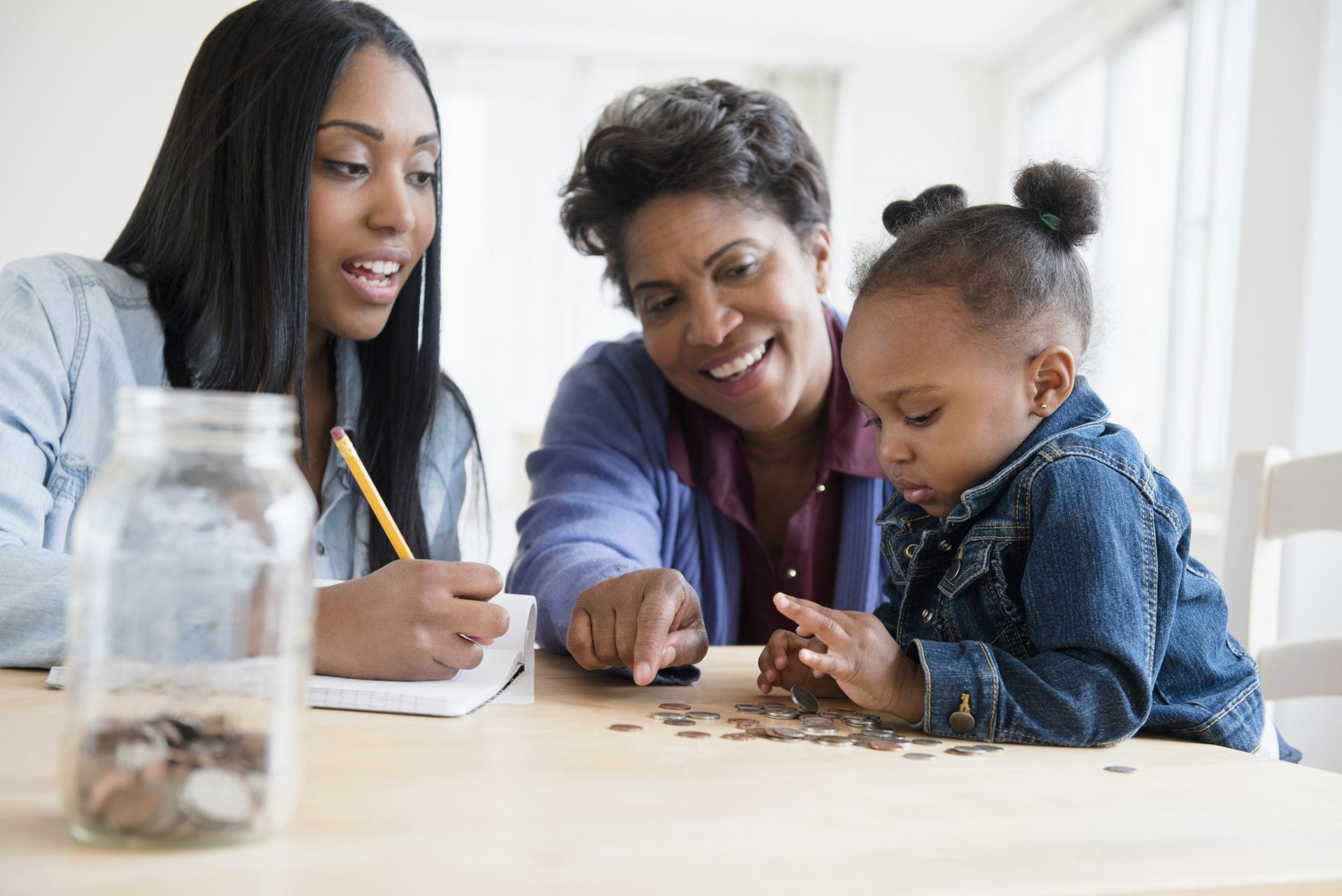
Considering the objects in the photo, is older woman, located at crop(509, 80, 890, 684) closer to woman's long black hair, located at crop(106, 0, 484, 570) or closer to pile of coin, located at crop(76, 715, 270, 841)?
woman's long black hair, located at crop(106, 0, 484, 570)

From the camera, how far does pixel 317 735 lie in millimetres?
823

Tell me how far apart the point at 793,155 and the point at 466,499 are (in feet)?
2.57

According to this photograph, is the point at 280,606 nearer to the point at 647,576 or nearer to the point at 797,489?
the point at 647,576

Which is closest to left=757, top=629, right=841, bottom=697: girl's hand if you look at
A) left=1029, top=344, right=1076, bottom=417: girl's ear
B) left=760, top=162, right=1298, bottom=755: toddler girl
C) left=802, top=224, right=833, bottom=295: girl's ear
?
left=760, top=162, right=1298, bottom=755: toddler girl

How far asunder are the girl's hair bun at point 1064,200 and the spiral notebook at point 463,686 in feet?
2.36

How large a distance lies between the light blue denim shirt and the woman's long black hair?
0.06m

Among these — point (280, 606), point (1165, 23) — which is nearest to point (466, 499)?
point (280, 606)

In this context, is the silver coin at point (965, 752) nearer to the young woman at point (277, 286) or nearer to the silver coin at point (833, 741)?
the silver coin at point (833, 741)

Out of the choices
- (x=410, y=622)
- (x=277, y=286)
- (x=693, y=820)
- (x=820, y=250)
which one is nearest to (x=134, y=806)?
(x=693, y=820)

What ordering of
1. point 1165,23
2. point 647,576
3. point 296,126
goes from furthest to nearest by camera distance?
point 1165,23 → point 296,126 → point 647,576

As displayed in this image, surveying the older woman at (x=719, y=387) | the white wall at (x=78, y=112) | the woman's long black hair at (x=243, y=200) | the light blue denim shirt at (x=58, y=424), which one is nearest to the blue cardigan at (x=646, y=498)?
the older woman at (x=719, y=387)

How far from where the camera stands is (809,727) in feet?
3.17

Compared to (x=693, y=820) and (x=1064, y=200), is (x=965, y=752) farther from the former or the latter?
(x=1064, y=200)

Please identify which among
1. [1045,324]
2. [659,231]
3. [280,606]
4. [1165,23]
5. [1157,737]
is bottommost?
[1157,737]
